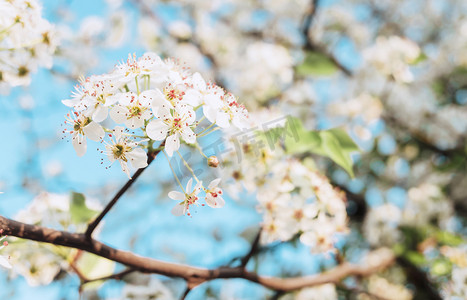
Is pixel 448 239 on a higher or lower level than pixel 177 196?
lower

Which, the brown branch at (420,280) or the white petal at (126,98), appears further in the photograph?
the brown branch at (420,280)

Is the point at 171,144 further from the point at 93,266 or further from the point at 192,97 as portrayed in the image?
the point at 93,266

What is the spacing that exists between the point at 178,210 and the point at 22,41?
908 millimetres

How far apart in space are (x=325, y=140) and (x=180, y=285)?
1046 millimetres

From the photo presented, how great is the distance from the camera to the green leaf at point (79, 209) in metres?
1.29

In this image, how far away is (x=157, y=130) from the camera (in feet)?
2.74

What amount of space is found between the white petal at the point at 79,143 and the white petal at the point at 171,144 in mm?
209

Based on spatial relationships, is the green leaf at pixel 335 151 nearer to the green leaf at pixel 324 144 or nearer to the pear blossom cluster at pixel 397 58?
the green leaf at pixel 324 144

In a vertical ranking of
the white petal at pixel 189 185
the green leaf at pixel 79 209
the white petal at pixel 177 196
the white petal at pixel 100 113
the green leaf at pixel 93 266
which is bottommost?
the green leaf at pixel 93 266

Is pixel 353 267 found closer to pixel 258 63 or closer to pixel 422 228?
pixel 422 228

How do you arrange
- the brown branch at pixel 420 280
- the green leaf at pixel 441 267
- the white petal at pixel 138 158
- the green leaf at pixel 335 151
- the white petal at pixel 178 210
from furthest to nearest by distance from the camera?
the brown branch at pixel 420 280 → the green leaf at pixel 441 267 → the green leaf at pixel 335 151 → the white petal at pixel 178 210 → the white petal at pixel 138 158

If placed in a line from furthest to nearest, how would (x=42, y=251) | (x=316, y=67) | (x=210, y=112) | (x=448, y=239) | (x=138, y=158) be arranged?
(x=316, y=67) → (x=448, y=239) → (x=42, y=251) → (x=210, y=112) → (x=138, y=158)

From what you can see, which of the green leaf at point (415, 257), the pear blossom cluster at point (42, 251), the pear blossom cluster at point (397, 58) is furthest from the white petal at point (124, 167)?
the pear blossom cluster at point (397, 58)

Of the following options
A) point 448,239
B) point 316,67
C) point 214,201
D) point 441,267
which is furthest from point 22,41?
point 448,239
